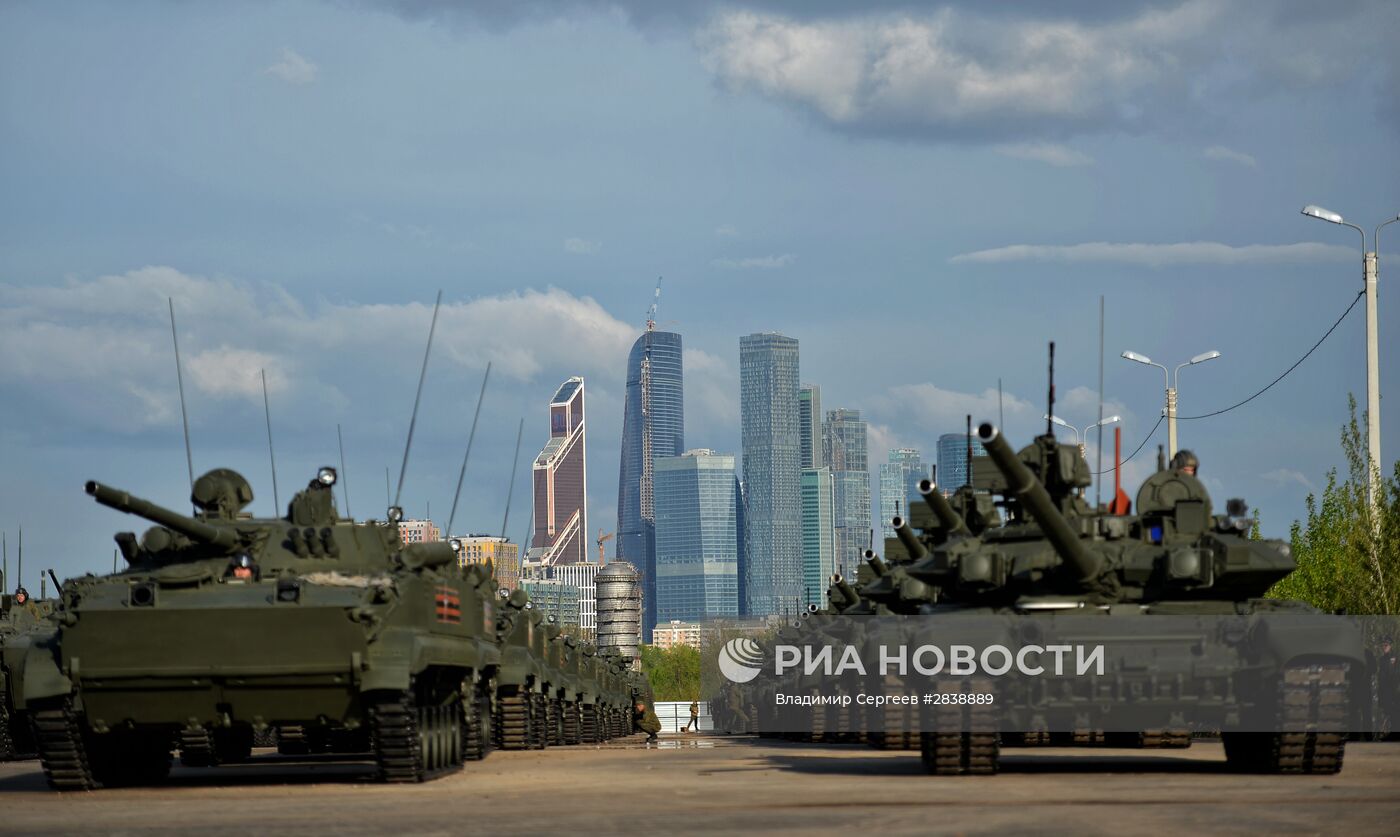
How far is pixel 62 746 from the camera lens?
22969 millimetres

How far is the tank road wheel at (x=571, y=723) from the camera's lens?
164 feet

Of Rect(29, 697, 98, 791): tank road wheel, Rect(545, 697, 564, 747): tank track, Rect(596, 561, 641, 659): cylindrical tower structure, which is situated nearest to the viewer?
Rect(29, 697, 98, 791): tank road wheel

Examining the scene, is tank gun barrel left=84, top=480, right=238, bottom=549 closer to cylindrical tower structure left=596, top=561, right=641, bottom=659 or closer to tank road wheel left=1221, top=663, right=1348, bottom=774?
tank road wheel left=1221, top=663, right=1348, bottom=774

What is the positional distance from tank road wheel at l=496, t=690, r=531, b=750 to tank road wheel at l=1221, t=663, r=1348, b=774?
18625 millimetres

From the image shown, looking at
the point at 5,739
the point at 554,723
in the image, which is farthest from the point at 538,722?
the point at 5,739

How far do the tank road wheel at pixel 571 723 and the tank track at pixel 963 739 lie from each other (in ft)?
88.4

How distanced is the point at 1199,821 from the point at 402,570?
1106 centimetres

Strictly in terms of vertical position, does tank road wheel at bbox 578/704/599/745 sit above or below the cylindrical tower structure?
below

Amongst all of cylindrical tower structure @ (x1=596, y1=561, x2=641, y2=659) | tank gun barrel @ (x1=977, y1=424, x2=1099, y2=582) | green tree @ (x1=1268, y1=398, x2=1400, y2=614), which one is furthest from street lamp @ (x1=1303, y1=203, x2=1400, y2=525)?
cylindrical tower structure @ (x1=596, y1=561, x2=641, y2=659)

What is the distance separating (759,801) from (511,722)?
2051cm

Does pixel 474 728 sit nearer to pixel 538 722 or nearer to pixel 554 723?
pixel 538 722

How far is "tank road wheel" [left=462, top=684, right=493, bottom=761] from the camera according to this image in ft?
102

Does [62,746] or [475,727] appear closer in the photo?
[62,746]

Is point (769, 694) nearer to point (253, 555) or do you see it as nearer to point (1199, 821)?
point (253, 555)
